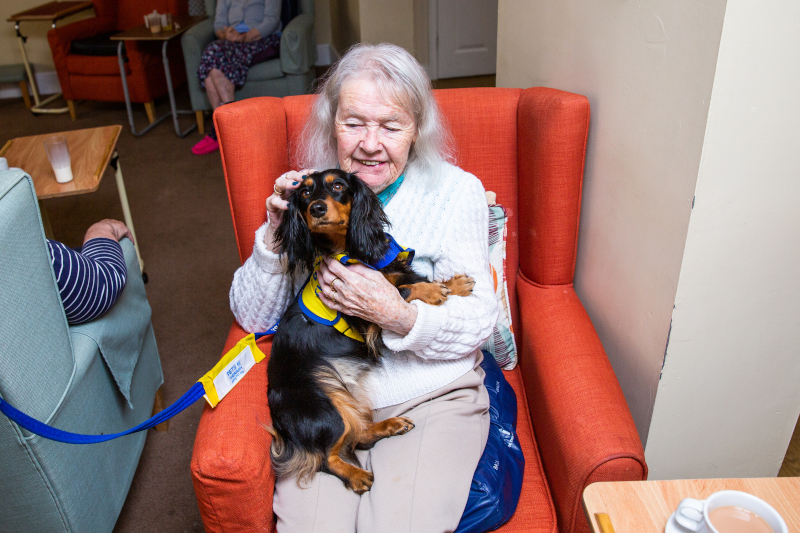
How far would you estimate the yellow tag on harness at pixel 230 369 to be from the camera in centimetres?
130

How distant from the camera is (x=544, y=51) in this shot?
73.3 inches

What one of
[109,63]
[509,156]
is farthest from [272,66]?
[509,156]

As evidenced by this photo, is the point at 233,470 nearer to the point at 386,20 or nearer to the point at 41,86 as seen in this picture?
the point at 386,20

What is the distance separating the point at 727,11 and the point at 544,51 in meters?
0.92

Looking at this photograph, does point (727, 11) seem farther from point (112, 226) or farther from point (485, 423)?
point (112, 226)

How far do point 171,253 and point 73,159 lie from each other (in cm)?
82

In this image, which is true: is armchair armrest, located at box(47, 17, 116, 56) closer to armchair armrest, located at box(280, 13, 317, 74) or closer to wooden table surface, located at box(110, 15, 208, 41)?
wooden table surface, located at box(110, 15, 208, 41)

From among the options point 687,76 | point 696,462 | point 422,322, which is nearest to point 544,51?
point 687,76

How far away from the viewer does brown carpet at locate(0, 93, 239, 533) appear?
2004 millimetres

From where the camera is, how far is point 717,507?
782 mm

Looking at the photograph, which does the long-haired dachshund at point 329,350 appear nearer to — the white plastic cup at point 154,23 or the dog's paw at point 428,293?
the dog's paw at point 428,293

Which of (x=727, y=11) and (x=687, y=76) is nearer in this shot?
(x=727, y=11)

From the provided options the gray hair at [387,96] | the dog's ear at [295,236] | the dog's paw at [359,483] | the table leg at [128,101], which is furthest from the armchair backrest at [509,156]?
the table leg at [128,101]

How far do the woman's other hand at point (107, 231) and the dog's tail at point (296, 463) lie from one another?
1.01 metres
